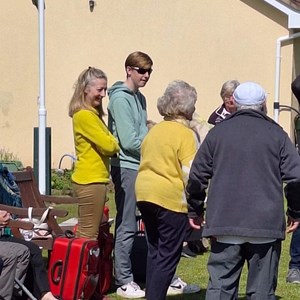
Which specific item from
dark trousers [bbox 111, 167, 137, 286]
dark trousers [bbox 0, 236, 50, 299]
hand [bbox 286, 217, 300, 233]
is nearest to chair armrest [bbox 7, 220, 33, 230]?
dark trousers [bbox 0, 236, 50, 299]

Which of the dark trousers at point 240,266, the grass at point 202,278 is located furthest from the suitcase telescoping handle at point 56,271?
the dark trousers at point 240,266

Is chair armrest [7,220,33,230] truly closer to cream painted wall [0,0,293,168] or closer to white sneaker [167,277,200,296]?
white sneaker [167,277,200,296]

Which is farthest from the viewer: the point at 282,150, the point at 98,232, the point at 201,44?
the point at 201,44

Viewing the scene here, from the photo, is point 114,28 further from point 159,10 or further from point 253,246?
point 253,246

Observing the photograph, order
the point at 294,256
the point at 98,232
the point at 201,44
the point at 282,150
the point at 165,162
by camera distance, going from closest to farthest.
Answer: the point at 282,150 < the point at 165,162 < the point at 98,232 < the point at 294,256 < the point at 201,44

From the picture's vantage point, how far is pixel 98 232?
6.76 m

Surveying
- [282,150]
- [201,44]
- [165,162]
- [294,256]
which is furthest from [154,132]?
[201,44]

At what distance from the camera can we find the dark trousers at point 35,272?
6.12 metres

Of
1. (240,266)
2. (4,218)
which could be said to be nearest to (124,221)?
(4,218)

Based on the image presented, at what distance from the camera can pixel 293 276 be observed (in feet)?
24.3

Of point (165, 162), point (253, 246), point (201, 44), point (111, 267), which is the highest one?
point (201, 44)

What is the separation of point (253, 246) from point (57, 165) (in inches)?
422

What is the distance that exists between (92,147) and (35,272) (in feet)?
3.52

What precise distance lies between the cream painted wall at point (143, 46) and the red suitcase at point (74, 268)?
359 inches
